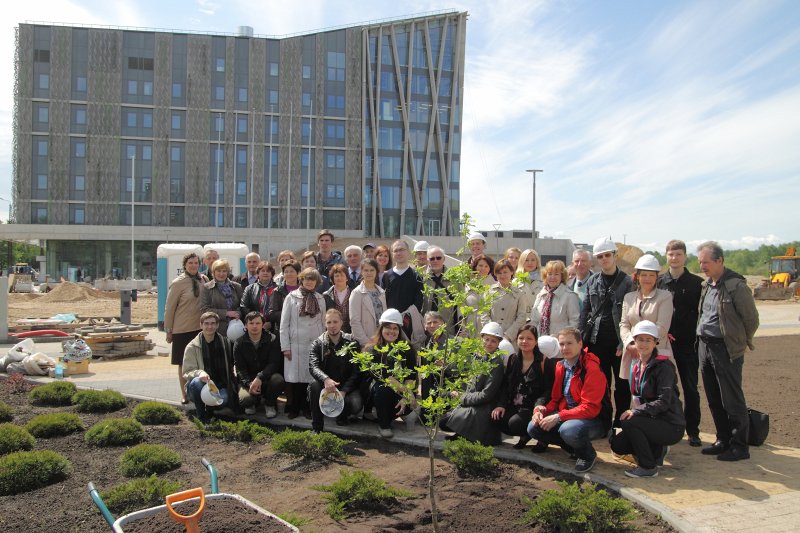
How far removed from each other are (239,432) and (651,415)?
4.08 metres

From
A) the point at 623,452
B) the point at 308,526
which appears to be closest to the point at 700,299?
the point at 623,452

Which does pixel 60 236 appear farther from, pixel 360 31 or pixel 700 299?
pixel 700 299

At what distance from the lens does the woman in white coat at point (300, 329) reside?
7.34 metres

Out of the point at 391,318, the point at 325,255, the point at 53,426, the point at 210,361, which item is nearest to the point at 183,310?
the point at 210,361

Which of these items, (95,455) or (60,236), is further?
(60,236)

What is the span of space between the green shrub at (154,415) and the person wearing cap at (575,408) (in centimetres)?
421

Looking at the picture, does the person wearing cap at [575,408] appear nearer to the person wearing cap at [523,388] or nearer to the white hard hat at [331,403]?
the person wearing cap at [523,388]

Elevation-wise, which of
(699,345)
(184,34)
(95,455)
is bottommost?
(95,455)

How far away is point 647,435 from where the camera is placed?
538 centimetres

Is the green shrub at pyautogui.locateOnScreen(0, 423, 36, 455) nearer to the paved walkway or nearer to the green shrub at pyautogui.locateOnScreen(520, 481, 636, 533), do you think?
the paved walkway

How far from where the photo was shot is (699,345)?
6164mm

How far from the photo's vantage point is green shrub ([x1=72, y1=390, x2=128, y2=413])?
778 cm

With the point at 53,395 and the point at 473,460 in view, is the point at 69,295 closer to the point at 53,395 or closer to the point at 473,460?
the point at 53,395

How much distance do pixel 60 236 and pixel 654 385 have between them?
201 ft
